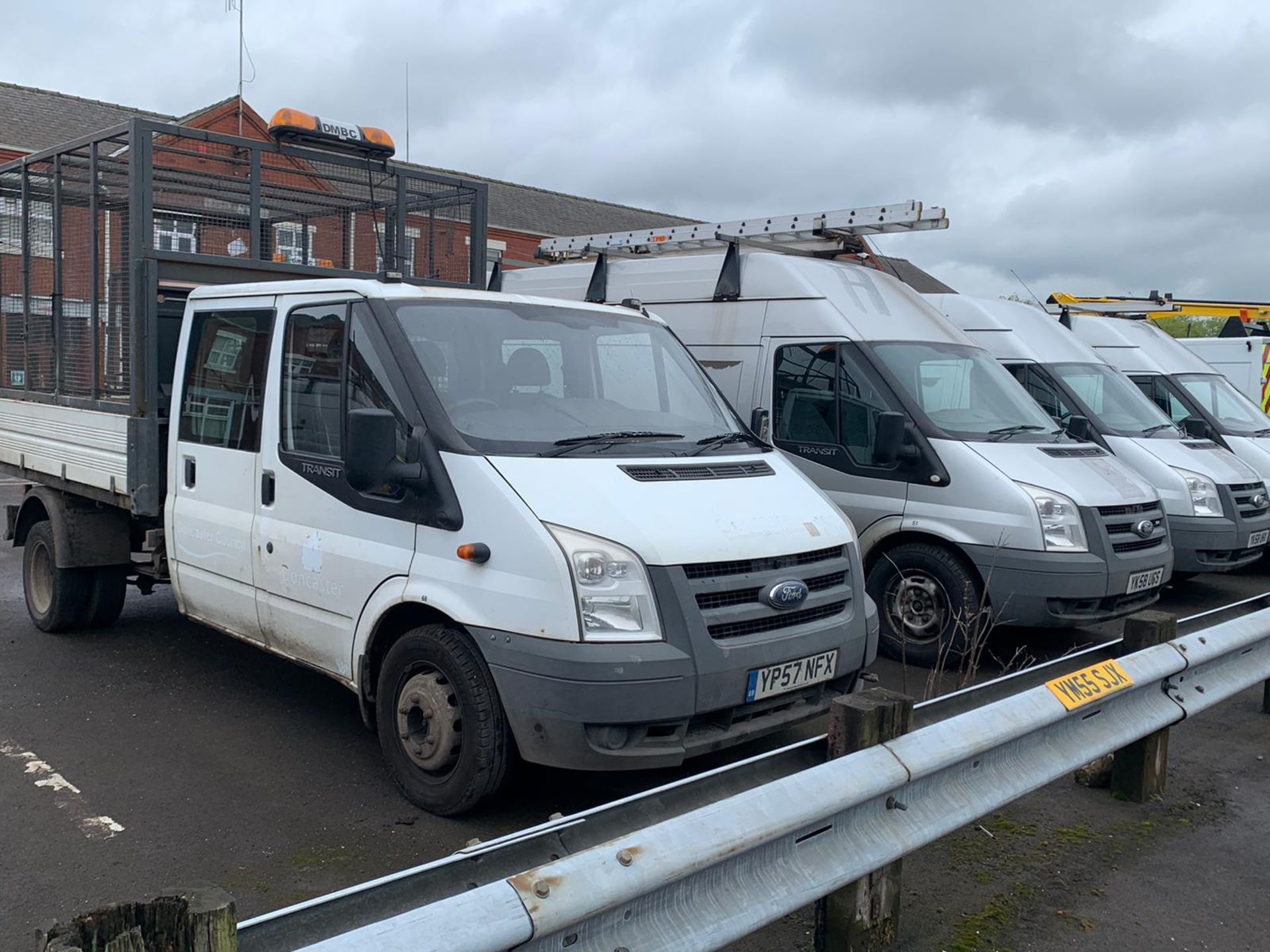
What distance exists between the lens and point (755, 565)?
4.35 m

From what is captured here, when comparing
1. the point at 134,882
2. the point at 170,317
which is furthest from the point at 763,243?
the point at 134,882

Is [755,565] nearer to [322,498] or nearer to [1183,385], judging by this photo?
[322,498]

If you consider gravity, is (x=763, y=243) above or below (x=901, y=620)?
above

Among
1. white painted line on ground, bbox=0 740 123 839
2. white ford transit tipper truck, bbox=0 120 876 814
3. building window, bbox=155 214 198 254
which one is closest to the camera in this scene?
white ford transit tipper truck, bbox=0 120 876 814

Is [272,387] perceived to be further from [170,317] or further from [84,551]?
[84,551]

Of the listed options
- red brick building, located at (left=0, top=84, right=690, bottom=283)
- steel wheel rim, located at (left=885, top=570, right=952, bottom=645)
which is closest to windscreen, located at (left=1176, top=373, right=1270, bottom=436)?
steel wheel rim, located at (left=885, top=570, right=952, bottom=645)

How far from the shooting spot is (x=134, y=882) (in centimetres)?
398

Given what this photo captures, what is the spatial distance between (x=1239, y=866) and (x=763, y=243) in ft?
20.1

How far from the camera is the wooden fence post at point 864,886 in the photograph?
10.9 feet

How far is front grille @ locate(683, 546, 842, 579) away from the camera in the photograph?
4.17m

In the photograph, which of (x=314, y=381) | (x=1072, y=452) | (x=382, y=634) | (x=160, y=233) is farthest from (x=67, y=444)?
(x=1072, y=452)

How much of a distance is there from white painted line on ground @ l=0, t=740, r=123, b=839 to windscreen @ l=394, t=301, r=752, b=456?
2.11 meters

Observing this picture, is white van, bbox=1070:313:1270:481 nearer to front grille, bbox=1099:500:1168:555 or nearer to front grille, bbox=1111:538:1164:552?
front grille, bbox=1099:500:1168:555

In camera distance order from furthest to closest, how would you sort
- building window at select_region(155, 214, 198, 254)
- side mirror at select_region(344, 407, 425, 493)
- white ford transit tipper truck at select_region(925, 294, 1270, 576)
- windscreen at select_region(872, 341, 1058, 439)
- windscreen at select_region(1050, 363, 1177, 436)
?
1. windscreen at select_region(1050, 363, 1177, 436)
2. white ford transit tipper truck at select_region(925, 294, 1270, 576)
3. windscreen at select_region(872, 341, 1058, 439)
4. building window at select_region(155, 214, 198, 254)
5. side mirror at select_region(344, 407, 425, 493)
